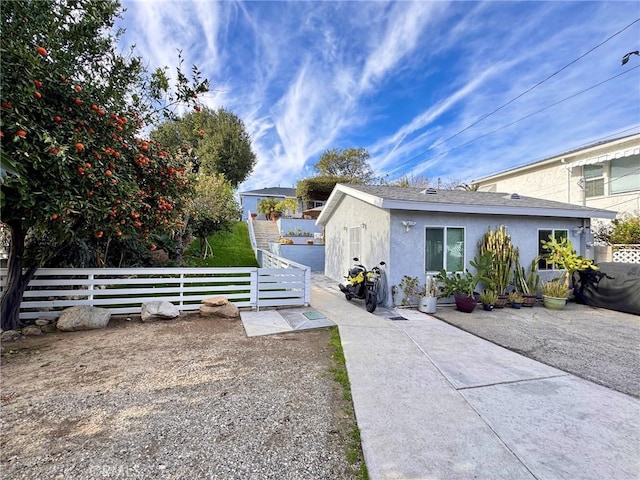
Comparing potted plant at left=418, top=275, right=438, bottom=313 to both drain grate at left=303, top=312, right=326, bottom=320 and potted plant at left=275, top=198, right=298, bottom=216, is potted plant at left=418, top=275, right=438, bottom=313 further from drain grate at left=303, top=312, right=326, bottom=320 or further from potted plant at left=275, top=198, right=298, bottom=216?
potted plant at left=275, top=198, right=298, bottom=216

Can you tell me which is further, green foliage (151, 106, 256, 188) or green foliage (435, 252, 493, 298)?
green foliage (151, 106, 256, 188)

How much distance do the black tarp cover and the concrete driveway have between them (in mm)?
223

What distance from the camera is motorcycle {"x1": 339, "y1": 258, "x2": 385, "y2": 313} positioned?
7125mm

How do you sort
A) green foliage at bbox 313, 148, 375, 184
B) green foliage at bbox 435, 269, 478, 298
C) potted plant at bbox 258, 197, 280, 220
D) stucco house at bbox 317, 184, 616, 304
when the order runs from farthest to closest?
green foliage at bbox 313, 148, 375, 184, potted plant at bbox 258, 197, 280, 220, stucco house at bbox 317, 184, 616, 304, green foliage at bbox 435, 269, 478, 298

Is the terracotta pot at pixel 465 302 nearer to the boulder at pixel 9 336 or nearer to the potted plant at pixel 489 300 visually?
the potted plant at pixel 489 300

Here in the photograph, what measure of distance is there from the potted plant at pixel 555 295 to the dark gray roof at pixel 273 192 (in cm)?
2569

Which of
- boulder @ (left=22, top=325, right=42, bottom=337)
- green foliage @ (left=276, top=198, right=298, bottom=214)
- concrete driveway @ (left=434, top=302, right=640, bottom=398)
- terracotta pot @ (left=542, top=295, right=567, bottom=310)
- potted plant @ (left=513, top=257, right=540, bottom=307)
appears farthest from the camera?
green foliage @ (left=276, top=198, right=298, bottom=214)

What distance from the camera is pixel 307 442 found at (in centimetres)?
247

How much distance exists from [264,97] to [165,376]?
1166 centimetres

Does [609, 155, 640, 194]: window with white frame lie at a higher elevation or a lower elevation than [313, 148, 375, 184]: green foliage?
lower

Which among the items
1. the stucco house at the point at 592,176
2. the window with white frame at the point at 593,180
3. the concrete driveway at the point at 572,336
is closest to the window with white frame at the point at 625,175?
the stucco house at the point at 592,176

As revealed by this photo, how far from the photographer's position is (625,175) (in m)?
11.5

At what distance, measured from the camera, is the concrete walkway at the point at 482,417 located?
2195mm

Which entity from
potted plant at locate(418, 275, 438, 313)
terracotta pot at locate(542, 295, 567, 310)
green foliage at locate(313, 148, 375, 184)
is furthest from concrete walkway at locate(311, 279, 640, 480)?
green foliage at locate(313, 148, 375, 184)
